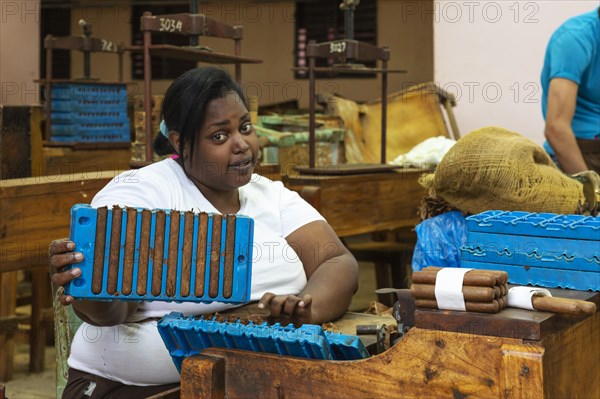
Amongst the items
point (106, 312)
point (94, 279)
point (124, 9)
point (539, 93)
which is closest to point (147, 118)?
point (106, 312)

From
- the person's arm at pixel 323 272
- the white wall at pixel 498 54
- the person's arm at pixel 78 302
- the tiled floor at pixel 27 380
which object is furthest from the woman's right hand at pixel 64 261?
the white wall at pixel 498 54

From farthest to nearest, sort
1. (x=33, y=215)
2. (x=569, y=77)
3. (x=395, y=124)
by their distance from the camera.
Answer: (x=395, y=124) < (x=569, y=77) < (x=33, y=215)

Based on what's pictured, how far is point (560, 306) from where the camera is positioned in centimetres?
141

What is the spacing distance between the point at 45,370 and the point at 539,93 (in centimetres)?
299

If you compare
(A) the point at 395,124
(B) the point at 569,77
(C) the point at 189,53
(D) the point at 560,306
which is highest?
(C) the point at 189,53

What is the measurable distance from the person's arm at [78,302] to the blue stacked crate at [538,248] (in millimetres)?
823

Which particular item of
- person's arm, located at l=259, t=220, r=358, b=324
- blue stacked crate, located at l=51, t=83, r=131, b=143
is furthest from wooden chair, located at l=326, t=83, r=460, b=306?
person's arm, located at l=259, t=220, r=358, b=324

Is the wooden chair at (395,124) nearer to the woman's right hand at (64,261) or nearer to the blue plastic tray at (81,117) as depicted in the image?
the blue plastic tray at (81,117)

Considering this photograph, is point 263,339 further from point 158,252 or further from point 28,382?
point 28,382

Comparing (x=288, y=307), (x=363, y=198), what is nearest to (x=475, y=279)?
(x=288, y=307)

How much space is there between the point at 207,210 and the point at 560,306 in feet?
3.42

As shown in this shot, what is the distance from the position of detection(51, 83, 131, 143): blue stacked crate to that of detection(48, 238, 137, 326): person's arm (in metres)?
3.17

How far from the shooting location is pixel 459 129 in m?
4.80

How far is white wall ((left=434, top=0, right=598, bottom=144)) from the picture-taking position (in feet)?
14.6
